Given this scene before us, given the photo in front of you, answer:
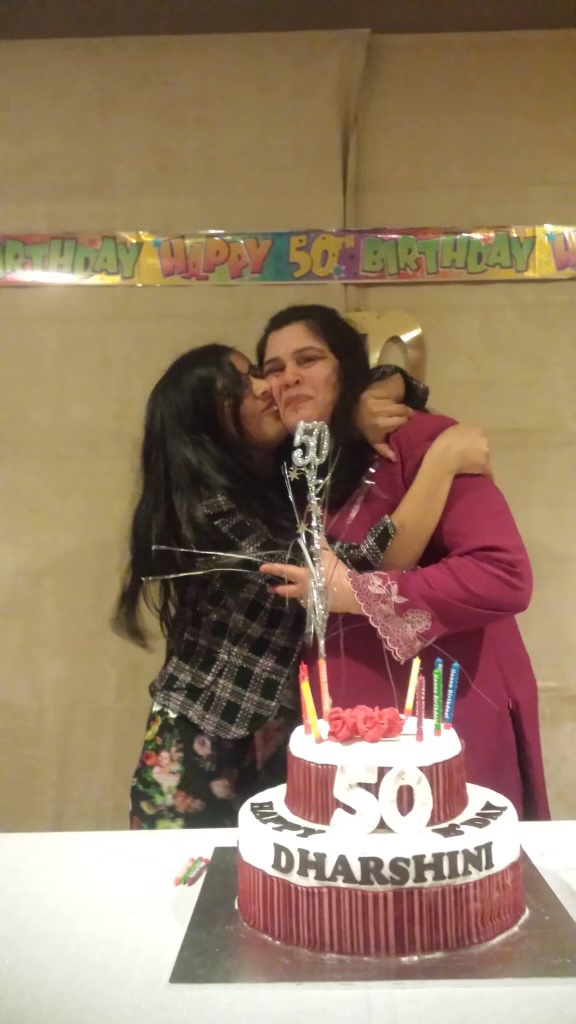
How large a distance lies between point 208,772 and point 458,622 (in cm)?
42

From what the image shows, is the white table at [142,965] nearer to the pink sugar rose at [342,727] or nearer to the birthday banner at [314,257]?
the pink sugar rose at [342,727]

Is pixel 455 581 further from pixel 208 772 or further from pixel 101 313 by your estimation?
pixel 101 313

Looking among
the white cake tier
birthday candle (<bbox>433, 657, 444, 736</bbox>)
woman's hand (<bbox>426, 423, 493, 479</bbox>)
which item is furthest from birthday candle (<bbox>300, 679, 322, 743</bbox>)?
woman's hand (<bbox>426, 423, 493, 479</bbox>)

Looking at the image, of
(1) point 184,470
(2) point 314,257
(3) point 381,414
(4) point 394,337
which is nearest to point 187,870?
(1) point 184,470

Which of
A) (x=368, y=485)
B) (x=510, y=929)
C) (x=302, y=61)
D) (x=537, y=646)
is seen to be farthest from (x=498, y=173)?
(x=510, y=929)

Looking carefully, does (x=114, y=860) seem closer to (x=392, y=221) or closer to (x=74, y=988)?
(x=74, y=988)

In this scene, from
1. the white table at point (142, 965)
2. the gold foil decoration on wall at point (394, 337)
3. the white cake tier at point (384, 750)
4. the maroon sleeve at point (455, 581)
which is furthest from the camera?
the gold foil decoration on wall at point (394, 337)

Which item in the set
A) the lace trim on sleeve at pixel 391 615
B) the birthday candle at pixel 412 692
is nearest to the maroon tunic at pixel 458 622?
the lace trim on sleeve at pixel 391 615

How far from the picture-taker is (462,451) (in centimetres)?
117

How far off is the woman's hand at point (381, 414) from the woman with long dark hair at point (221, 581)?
1cm

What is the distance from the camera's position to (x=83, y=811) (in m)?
1.26

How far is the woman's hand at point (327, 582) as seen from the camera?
3.54ft

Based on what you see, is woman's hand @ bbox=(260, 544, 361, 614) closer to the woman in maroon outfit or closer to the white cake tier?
the woman in maroon outfit

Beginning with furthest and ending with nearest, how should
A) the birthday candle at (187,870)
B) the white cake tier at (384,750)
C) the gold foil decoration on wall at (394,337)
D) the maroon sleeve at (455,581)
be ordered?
the gold foil decoration on wall at (394,337)
the maroon sleeve at (455,581)
the birthday candle at (187,870)
the white cake tier at (384,750)
